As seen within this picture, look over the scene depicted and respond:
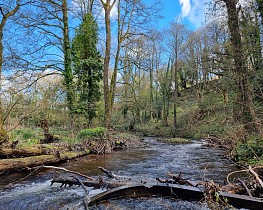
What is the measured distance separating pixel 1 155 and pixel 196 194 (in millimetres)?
5825

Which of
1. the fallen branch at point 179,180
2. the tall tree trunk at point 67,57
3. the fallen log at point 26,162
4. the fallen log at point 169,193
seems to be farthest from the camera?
the tall tree trunk at point 67,57

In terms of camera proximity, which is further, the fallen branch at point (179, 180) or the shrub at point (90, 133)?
the shrub at point (90, 133)

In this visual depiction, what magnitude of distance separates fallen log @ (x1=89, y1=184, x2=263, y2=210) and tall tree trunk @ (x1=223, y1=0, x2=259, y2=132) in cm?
571

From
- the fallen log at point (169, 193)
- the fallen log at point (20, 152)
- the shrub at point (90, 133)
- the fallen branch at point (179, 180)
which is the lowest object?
the fallen log at point (169, 193)

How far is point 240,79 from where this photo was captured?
916cm

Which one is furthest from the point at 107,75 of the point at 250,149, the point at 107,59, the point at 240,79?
the point at 250,149

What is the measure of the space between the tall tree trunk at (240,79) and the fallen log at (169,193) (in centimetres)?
571

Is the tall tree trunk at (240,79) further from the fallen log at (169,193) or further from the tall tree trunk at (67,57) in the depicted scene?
the tall tree trunk at (67,57)

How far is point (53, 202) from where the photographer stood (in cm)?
414

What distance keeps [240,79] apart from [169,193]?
6.88m

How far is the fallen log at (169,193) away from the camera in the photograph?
3432mm

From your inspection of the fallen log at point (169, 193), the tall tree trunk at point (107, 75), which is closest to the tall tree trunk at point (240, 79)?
the fallen log at point (169, 193)

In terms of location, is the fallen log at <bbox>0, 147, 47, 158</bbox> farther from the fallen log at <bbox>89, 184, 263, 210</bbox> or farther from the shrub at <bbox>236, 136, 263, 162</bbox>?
the shrub at <bbox>236, 136, 263, 162</bbox>

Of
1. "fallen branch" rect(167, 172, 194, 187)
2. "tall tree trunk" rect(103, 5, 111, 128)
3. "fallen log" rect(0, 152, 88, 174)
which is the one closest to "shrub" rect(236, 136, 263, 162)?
"fallen branch" rect(167, 172, 194, 187)
